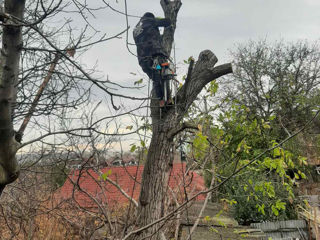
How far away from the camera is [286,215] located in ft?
20.0

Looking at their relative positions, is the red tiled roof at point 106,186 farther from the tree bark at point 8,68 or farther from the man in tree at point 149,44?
the man in tree at point 149,44

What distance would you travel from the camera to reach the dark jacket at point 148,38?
→ 398cm

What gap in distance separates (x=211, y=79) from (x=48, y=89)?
2.18 meters

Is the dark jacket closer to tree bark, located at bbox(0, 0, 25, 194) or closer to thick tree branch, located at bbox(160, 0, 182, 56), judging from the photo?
thick tree branch, located at bbox(160, 0, 182, 56)

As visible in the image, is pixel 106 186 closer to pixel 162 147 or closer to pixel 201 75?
pixel 162 147

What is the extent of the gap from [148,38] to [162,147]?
1855 mm

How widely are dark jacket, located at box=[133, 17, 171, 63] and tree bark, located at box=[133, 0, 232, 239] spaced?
733mm

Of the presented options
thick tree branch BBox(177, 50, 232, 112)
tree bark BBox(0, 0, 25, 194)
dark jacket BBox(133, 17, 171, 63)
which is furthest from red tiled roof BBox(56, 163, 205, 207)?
dark jacket BBox(133, 17, 171, 63)

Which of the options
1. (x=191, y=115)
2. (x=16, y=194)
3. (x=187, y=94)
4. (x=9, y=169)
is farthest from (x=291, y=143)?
(x=9, y=169)

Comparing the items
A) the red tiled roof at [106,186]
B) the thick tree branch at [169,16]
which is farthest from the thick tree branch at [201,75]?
the red tiled roof at [106,186]

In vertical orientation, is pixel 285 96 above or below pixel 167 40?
above

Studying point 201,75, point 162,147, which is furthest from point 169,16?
point 162,147

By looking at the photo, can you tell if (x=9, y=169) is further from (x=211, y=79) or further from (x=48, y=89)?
(x=211, y=79)

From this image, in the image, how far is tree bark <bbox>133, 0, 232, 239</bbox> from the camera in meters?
2.97
